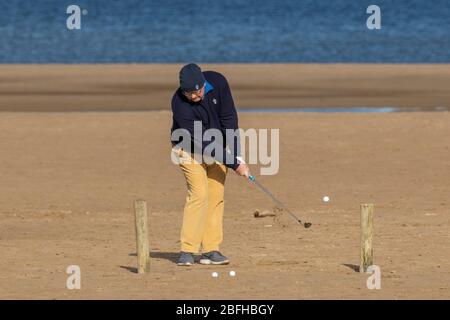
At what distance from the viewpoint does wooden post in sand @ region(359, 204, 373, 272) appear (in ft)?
42.7

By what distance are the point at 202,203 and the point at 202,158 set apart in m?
0.43

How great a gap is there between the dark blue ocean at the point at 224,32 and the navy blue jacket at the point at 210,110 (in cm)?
3271

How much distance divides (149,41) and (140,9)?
27.4 metres

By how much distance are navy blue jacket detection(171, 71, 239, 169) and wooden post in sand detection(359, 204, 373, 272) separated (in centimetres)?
123

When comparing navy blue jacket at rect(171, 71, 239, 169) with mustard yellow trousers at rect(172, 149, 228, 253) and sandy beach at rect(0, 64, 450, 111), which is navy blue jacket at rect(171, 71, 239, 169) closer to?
mustard yellow trousers at rect(172, 149, 228, 253)

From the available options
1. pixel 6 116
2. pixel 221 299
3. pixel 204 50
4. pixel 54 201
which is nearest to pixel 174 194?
pixel 54 201

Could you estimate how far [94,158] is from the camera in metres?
23.0

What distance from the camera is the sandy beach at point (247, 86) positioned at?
31641mm

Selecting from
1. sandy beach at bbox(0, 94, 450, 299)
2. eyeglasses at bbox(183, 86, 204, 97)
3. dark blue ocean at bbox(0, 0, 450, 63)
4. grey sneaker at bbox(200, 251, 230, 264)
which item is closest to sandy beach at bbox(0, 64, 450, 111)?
sandy beach at bbox(0, 94, 450, 299)

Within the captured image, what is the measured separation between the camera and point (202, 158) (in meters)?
13.4

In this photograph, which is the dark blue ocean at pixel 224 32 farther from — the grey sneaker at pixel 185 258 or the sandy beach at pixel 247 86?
the grey sneaker at pixel 185 258

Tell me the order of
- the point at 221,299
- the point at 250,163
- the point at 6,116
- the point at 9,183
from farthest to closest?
the point at 6,116
the point at 250,163
the point at 9,183
the point at 221,299

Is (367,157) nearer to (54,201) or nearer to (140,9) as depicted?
(54,201)

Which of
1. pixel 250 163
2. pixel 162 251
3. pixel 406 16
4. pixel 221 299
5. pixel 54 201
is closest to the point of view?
pixel 221 299
